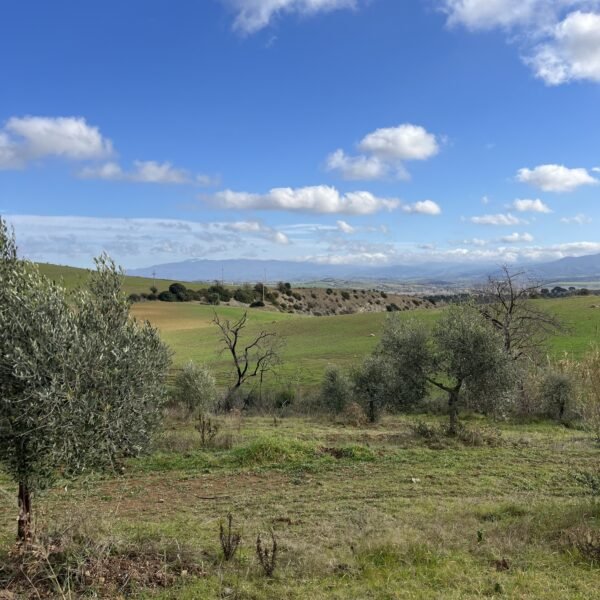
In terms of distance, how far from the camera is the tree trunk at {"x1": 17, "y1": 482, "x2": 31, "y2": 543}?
8305 mm

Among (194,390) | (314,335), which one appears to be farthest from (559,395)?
(314,335)

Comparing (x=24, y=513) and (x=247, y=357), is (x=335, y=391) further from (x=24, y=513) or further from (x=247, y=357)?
(x=24, y=513)

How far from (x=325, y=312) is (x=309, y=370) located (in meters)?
84.8

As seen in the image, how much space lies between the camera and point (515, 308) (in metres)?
37.4

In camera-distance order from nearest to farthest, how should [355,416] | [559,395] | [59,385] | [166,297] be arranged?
[59,385]
[355,416]
[559,395]
[166,297]

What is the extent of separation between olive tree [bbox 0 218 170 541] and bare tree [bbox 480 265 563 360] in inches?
1219

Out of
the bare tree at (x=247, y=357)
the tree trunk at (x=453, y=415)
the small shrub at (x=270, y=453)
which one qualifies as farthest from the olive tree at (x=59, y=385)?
the bare tree at (x=247, y=357)

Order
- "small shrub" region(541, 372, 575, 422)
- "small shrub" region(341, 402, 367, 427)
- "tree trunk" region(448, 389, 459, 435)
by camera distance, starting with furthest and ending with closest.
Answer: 1. "small shrub" region(541, 372, 575, 422)
2. "small shrub" region(341, 402, 367, 427)
3. "tree trunk" region(448, 389, 459, 435)

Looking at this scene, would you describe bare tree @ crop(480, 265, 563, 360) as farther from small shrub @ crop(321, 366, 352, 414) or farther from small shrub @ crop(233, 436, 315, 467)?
small shrub @ crop(233, 436, 315, 467)

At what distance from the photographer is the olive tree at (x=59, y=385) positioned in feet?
23.2

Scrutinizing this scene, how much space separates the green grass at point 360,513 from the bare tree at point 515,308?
15.9m

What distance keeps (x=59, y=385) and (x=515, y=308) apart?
35863 millimetres

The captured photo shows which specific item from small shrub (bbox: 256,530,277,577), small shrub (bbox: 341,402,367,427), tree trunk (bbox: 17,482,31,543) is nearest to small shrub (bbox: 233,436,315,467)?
small shrub (bbox: 256,530,277,577)

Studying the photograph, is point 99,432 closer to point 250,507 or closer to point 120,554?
point 120,554
